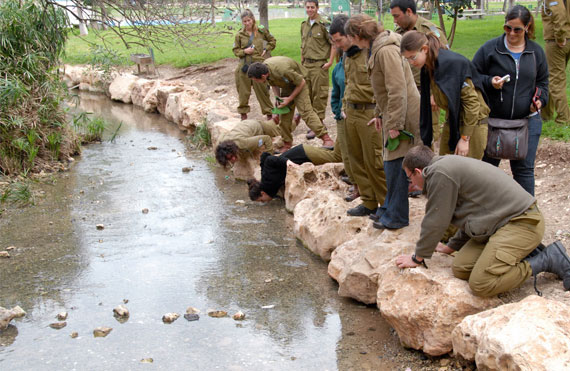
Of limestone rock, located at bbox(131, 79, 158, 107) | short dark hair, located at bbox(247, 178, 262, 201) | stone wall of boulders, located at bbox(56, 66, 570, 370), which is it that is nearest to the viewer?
stone wall of boulders, located at bbox(56, 66, 570, 370)

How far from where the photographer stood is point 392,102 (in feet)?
14.9

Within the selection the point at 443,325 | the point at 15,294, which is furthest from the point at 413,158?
the point at 15,294

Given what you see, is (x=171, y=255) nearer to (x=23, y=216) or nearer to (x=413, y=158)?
(x=23, y=216)

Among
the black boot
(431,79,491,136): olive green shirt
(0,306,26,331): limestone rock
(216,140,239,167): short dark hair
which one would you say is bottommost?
(0,306,26,331): limestone rock

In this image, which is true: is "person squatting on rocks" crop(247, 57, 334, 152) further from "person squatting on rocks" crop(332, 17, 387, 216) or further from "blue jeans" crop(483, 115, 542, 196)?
"blue jeans" crop(483, 115, 542, 196)

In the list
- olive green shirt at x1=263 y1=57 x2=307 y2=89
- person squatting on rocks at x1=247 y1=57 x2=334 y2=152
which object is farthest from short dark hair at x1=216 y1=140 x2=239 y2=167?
olive green shirt at x1=263 y1=57 x2=307 y2=89

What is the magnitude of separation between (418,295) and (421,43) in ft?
5.06

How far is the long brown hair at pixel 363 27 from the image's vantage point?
458cm

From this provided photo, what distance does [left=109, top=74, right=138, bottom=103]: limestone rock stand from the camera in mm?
15281

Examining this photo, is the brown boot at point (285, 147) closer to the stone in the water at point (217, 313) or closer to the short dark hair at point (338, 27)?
the short dark hair at point (338, 27)

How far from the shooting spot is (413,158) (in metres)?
3.85

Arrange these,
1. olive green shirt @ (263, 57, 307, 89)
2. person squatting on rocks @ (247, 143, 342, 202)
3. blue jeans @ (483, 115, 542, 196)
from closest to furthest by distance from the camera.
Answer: blue jeans @ (483, 115, 542, 196), person squatting on rocks @ (247, 143, 342, 202), olive green shirt @ (263, 57, 307, 89)

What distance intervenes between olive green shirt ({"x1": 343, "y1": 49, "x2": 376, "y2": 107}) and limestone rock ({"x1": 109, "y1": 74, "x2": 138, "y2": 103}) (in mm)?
10982

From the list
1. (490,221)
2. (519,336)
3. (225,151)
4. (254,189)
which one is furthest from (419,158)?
(225,151)
